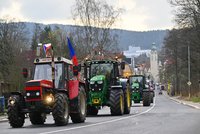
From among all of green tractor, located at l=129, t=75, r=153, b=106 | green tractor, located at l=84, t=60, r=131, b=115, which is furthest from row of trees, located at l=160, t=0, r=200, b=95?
green tractor, located at l=84, t=60, r=131, b=115

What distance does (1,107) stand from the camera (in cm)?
3725

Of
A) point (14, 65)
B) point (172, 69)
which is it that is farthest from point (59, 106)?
Answer: point (172, 69)

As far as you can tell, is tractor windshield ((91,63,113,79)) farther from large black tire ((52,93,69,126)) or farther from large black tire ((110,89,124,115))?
large black tire ((52,93,69,126))

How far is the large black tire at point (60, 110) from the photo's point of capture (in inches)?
802

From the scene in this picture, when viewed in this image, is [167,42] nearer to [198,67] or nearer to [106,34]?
[198,67]

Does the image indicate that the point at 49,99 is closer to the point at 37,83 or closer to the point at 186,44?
the point at 37,83

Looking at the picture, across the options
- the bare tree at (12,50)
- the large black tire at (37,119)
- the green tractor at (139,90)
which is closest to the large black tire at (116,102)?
the large black tire at (37,119)

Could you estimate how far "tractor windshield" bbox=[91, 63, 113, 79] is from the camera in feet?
99.5

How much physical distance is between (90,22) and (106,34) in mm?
3162

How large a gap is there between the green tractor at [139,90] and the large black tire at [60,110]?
2711cm

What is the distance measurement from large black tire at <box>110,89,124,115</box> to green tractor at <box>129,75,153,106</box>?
748 inches

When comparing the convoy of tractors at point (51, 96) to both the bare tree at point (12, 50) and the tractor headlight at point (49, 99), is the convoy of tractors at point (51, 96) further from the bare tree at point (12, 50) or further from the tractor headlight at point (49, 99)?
the bare tree at point (12, 50)

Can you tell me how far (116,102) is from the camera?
28.5m

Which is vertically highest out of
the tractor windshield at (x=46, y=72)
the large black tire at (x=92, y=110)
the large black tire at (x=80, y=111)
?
the tractor windshield at (x=46, y=72)
